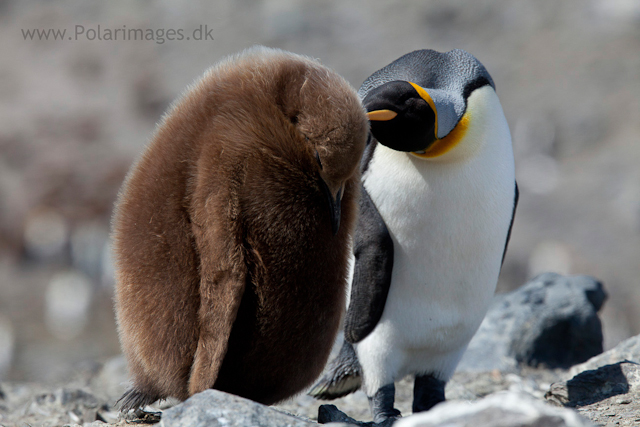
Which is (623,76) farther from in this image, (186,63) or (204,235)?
(204,235)

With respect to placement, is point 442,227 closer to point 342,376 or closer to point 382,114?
point 382,114

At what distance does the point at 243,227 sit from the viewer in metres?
1.70

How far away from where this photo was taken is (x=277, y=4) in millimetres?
20297

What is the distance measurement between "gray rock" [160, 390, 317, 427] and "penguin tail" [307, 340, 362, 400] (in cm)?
131

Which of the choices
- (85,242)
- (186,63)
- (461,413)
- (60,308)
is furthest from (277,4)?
(461,413)

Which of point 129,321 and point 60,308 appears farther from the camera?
point 60,308

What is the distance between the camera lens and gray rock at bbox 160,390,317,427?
152cm

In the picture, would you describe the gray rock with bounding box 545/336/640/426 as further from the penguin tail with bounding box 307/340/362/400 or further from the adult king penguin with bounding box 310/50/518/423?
the penguin tail with bounding box 307/340/362/400

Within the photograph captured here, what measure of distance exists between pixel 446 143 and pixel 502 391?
1376 mm

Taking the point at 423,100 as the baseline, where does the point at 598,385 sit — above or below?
below

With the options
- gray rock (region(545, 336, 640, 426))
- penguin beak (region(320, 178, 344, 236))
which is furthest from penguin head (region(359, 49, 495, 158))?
gray rock (region(545, 336, 640, 426))

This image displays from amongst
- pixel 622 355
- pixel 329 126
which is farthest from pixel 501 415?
pixel 622 355

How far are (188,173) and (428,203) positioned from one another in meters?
1.21

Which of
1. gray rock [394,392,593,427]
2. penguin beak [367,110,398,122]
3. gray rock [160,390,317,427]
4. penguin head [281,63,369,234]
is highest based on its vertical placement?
penguin beak [367,110,398,122]
